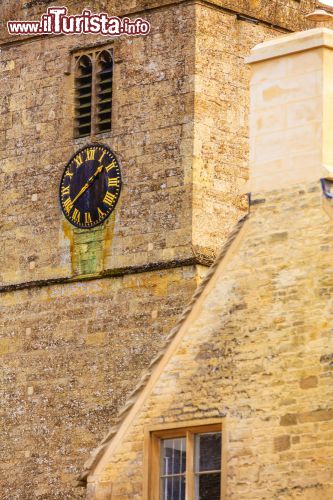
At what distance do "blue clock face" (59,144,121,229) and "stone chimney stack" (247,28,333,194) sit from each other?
58.7ft

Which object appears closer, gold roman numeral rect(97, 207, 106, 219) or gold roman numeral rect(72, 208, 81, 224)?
gold roman numeral rect(97, 207, 106, 219)

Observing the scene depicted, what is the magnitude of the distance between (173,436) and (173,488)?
549 millimetres

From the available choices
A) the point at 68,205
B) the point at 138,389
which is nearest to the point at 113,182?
the point at 68,205

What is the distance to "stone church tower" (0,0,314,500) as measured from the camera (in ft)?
143

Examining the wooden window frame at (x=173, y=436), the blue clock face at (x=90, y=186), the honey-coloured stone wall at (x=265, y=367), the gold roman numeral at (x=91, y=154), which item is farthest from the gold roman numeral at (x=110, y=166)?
the wooden window frame at (x=173, y=436)

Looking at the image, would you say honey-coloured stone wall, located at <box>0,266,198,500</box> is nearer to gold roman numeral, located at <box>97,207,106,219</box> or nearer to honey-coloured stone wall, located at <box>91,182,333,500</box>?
gold roman numeral, located at <box>97,207,106,219</box>

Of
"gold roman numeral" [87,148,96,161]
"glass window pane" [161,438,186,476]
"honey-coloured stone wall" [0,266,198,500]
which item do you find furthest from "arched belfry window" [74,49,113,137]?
"glass window pane" [161,438,186,476]

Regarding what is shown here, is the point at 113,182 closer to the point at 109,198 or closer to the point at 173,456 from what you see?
the point at 109,198

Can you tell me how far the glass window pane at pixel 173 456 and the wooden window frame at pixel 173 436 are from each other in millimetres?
55

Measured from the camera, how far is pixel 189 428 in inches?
1003

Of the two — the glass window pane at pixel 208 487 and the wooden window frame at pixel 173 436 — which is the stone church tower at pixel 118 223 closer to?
the wooden window frame at pixel 173 436

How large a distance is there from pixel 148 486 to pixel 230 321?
195cm

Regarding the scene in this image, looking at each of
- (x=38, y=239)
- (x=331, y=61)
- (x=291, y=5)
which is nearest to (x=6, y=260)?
(x=38, y=239)

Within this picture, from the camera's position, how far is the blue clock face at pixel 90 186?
44.9 meters
